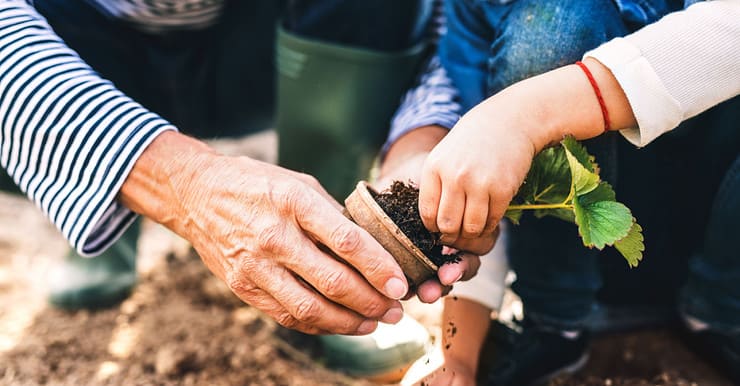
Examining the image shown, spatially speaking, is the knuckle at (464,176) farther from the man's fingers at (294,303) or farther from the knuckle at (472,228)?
the man's fingers at (294,303)

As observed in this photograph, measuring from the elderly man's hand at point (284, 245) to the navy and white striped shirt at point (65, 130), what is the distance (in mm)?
106

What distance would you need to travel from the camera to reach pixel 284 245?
1.07 m

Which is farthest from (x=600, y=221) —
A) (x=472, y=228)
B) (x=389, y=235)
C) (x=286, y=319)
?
(x=286, y=319)

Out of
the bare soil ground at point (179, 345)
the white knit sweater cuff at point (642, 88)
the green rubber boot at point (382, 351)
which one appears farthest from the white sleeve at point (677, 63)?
the green rubber boot at point (382, 351)

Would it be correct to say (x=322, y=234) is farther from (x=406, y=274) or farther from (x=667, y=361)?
(x=667, y=361)

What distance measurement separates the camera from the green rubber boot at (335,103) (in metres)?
1.73

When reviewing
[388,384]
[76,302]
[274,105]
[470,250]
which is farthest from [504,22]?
[76,302]

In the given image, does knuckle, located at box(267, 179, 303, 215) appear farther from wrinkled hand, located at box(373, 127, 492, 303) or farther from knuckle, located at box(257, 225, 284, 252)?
wrinkled hand, located at box(373, 127, 492, 303)

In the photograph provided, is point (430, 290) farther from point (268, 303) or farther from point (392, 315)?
point (268, 303)

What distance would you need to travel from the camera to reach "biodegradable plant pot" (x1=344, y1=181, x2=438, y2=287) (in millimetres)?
1042

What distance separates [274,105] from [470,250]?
1.19m

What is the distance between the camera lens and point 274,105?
7.11 feet

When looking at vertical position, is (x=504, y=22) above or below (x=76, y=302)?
above

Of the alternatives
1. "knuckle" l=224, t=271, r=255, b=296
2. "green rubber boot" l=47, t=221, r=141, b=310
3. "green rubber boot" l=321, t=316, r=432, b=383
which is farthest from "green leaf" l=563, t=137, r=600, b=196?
"green rubber boot" l=47, t=221, r=141, b=310
